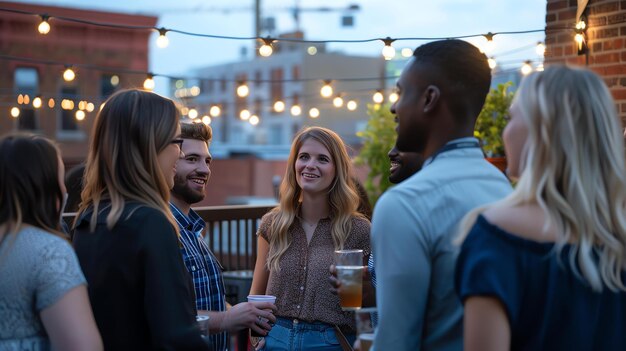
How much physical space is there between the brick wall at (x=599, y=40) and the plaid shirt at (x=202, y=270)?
3.54 metres

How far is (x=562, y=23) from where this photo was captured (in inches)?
255

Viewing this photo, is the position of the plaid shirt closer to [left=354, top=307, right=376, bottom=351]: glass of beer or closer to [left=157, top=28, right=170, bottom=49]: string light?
[left=354, top=307, right=376, bottom=351]: glass of beer

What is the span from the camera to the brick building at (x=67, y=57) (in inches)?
1132

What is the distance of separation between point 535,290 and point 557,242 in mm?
120

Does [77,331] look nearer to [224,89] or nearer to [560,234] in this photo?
[560,234]

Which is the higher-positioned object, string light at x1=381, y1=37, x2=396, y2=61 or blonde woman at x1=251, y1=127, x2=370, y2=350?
Result: string light at x1=381, y1=37, x2=396, y2=61

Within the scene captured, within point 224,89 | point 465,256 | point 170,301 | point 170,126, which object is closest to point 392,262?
point 465,256

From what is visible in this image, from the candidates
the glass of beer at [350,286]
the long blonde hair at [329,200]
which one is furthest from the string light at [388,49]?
the glass of beer at [350,286]

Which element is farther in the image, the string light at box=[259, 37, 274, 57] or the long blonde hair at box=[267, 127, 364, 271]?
the string light at box=[259, 37, 274, 57]

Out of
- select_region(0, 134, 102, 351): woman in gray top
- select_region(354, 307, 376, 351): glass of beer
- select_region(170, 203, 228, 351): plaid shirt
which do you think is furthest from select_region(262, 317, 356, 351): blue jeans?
select_region(0, 134, 102, 351): woman in gray top

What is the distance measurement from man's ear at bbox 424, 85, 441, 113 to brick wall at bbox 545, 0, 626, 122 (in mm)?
4112

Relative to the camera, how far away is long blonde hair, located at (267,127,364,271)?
407cm

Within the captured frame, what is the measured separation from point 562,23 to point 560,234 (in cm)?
510

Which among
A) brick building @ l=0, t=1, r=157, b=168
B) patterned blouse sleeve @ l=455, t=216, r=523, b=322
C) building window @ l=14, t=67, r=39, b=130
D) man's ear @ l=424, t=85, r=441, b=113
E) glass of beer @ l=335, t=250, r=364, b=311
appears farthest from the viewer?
brick building @ l=0, t=1, r=157, b=168
